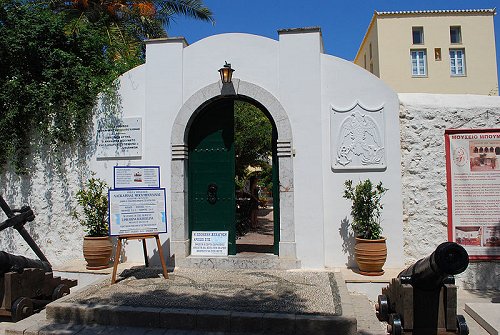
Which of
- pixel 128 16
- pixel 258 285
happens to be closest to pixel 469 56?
pixel 128 16

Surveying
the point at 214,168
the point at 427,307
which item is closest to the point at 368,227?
the point at 427,307

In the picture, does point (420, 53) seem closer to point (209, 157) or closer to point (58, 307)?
point (209, 157)

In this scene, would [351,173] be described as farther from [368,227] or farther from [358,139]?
[368,227]

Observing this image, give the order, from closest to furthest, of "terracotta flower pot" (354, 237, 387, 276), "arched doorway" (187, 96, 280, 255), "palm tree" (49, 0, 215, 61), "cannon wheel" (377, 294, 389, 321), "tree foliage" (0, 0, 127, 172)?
"cannon wheel" (377, 294, 389, 321) → "terracotta flower pot" (354, 237, 387, 276) → "arched doorway" (187, 96, 280, 255) → "tree foliage" (0, 0, 127, 172) → "palm tree" (49, 0, 215, 61)

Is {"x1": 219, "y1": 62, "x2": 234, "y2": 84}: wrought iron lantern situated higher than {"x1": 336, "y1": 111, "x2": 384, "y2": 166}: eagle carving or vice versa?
{"x1": 219, "y1": 62, "x2": 234, "y2": 84}: wrought iron lantern

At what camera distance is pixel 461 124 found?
6711mm

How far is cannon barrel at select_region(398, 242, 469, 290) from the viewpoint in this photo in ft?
11.7

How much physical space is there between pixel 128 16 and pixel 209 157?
24.8ft

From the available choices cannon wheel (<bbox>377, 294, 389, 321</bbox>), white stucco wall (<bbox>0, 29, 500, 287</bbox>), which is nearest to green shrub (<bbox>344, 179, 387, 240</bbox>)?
white stucco wall (<bbox>0, 29, 500, 287</bbox>)

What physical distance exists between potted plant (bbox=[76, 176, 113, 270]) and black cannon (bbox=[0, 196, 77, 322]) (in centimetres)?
98

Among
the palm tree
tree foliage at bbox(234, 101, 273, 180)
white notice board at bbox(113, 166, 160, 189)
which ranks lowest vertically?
white notice board at bbox(113, 166, 160, 189)

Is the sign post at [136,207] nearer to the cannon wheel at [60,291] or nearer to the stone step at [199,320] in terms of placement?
the cannon wheel at [60,291]

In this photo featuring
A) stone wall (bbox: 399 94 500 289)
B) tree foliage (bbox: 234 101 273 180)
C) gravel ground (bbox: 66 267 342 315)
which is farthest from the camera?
tree foliage (bbox: 234 101 273 180)

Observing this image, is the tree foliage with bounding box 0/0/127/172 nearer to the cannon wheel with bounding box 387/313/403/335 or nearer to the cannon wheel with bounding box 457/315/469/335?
the cannon wheel with bounding box 387/313/403/335
